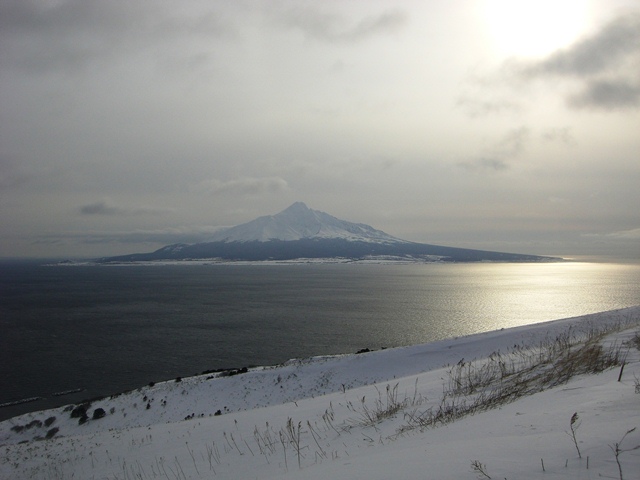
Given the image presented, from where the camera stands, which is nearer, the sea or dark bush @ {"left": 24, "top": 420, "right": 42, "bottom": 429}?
dark bush @ {"left": 24, "top": 420, "right": 42, "bottom": 429}

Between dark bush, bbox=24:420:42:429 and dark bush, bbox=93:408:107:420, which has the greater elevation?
dark bush, bbox=93:408:107:420

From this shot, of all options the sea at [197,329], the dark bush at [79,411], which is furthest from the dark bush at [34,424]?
the sea at [197,329]

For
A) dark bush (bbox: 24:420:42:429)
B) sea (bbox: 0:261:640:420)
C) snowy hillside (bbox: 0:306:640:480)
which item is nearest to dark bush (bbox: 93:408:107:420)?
snowy hillside (bbox: 0:306:640:480)

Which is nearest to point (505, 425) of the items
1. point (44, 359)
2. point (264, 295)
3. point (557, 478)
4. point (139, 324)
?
point (557, 478)

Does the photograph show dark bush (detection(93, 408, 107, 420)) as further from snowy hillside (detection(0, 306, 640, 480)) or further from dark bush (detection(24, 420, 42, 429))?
dark bush (detection(24, 420, 42, 429))

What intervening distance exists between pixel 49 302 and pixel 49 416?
78.8 m

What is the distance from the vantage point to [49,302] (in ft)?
294

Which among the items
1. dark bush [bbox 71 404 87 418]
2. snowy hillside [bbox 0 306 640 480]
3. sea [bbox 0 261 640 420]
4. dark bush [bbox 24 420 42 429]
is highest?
snowy hillside [bbox 0 306 640 480]

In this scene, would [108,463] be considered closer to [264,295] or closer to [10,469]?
[10,469]

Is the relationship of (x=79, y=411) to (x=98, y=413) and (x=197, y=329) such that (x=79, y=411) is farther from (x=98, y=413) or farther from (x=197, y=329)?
(x=197, y=329)

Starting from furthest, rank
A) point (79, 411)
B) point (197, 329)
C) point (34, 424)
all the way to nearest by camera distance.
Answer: point (197, 329) < point (79, 411) < point (34, 424)

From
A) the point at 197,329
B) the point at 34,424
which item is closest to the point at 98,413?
the point at 34,424

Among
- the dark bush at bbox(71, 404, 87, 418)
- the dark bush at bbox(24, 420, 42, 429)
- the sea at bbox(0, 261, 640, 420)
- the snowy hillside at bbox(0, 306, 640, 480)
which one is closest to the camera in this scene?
the snowy hillside at bbox(0, 306, 640, 480)

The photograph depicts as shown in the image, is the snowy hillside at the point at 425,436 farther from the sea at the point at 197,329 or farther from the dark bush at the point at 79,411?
the sea at the point at 197,329
